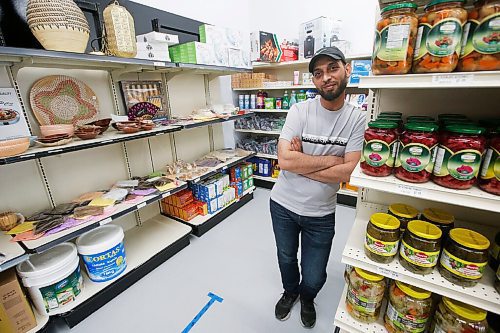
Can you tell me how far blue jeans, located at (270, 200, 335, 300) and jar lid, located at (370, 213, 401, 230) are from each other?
0.42 m

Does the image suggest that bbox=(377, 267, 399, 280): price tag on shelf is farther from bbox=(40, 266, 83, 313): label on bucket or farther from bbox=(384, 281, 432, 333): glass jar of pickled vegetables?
bbox=(40, 266, 83, 313): label on bucket

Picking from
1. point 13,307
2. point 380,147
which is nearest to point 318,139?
point 380,147

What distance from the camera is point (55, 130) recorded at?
1649 millimetres

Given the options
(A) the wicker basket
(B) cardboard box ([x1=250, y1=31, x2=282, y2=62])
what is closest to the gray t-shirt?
(A) the wicker basket

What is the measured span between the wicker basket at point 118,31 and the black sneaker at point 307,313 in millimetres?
2251

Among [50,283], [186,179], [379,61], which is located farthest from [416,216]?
[50,283]

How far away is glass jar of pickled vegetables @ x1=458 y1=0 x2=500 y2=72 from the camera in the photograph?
66 centimetres

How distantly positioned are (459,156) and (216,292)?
6.18 ft

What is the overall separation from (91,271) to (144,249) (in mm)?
485

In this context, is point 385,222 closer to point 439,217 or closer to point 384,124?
point 439,217

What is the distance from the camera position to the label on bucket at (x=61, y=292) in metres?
1.60

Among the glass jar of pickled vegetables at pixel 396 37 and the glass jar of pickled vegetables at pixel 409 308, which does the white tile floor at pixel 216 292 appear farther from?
the glass jar of pickled vegetables at pixel 396 37

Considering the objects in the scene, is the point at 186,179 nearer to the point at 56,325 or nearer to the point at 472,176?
the point at 56,325

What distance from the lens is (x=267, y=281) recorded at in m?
2.05
